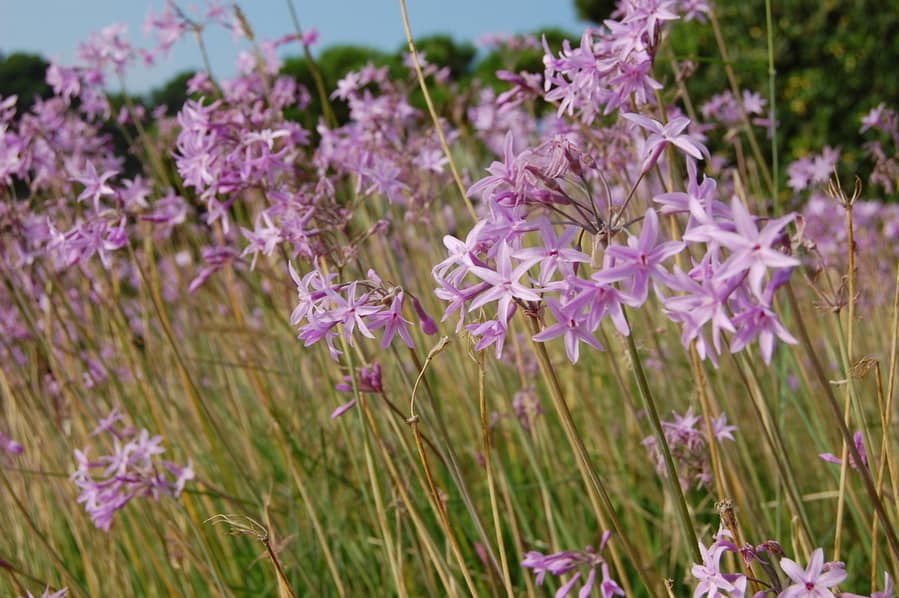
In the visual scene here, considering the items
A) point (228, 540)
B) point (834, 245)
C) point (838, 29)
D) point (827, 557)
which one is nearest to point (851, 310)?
point (827, 557)

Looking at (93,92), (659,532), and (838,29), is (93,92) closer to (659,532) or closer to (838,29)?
(659,532)

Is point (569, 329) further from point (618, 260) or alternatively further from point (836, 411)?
point (836, 411)

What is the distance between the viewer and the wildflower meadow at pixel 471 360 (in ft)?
3.89

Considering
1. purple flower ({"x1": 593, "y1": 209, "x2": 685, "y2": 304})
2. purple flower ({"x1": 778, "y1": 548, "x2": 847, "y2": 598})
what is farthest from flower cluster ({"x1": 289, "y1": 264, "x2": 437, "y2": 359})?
purple flower ({"x1": 778, "y1": 548, "x2": 847, "y2": 598})

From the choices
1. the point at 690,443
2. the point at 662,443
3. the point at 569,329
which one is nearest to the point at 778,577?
the point at 662,443

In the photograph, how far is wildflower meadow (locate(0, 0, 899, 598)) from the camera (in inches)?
46.6

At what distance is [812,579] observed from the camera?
1.18 meters

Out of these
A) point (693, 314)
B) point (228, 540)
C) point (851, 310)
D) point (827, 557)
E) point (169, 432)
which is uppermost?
point (693, 314)

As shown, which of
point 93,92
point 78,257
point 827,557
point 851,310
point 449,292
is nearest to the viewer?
point 449,292

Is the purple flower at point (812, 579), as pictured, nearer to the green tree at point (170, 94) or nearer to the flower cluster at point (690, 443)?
the flower cluster at point (690, 443)

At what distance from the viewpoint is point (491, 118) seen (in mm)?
3988

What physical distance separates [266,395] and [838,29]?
7896 mm

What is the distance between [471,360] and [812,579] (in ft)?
4.99

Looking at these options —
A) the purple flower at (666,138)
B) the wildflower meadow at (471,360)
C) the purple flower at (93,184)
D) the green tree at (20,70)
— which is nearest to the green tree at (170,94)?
the green tree at (20,70)
